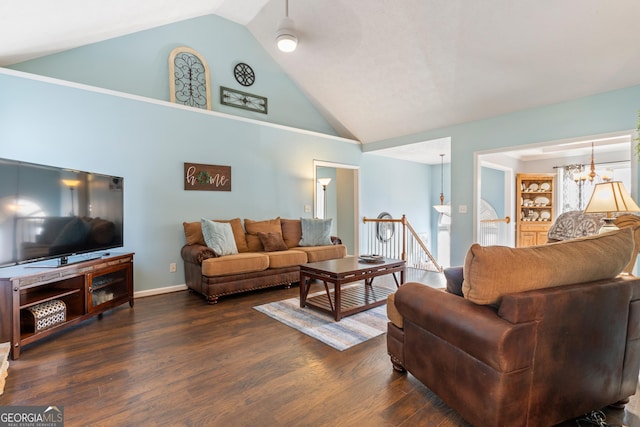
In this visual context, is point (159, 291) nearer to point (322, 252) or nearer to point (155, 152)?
point (155, 152)

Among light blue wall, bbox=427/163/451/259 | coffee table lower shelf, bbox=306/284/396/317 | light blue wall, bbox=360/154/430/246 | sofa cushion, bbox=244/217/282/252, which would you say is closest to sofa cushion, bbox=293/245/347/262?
sofa cushion, bbox=244/217/282/252

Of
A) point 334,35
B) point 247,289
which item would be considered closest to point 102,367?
point 247,289

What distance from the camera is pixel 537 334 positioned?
1.38 m

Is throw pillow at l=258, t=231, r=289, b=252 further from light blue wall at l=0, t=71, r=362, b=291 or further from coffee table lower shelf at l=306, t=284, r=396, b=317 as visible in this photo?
coffee table lower shelf at l=306, t=284, r=396, b=317

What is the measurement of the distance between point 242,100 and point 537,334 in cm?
514

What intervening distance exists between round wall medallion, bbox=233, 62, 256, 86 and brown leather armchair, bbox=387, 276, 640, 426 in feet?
15.8

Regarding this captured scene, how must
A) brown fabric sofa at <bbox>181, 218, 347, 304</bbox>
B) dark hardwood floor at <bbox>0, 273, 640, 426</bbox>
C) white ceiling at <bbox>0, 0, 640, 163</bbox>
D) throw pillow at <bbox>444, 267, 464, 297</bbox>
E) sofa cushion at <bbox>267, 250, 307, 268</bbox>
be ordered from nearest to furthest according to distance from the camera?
dark hardwood floor at <bbox>0, 273, 640, 426</bbox> < throw pillow at <bbox>444, 267, 464, 297</bbox> < white ceiling at <bbox>0, 0, 640, 163</bbox> < brown fabric sofa at <bbox>181, 218, 347, 304</bbox> < sofa cushion at <bbox>267, 250, 307, 268</bbox>

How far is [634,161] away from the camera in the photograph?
356cm

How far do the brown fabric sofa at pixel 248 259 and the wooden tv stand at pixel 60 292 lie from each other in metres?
0.76

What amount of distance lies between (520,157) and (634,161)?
12.8 ft

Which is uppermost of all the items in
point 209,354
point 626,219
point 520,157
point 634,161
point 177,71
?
point 177,71

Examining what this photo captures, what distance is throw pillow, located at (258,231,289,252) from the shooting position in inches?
184

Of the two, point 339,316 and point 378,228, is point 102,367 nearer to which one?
point 339,316

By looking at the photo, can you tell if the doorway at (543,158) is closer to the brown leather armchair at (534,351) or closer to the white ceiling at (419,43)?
the white ceiling at (419,43)
